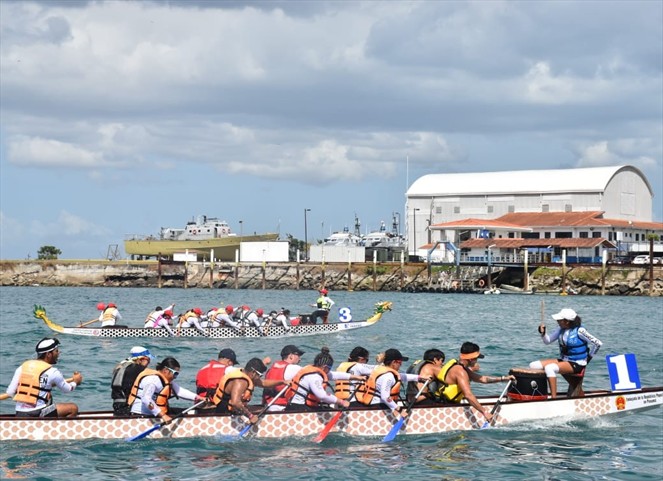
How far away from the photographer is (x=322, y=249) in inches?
4739

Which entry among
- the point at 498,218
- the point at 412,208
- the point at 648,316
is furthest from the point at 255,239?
the point at 648,316

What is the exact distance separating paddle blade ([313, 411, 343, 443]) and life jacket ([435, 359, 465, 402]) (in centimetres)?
229

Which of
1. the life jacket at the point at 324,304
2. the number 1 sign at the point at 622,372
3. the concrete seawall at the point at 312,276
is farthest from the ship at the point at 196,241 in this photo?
the number 1 sign at the point at 622,372

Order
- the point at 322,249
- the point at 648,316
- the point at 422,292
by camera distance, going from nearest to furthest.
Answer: the point at 648,316, the point at 422,292, the point at 322,249

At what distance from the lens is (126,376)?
710 inches

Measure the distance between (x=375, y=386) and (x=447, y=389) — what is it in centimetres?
163

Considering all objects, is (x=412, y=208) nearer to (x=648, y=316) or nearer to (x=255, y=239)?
(x=255, y=239)

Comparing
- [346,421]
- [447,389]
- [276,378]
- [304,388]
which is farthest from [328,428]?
[447,389]

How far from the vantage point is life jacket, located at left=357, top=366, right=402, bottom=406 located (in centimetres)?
1883

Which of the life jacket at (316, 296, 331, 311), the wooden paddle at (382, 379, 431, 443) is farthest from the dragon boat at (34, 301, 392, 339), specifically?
the wooden paddle at (382, 379, 431, 443)

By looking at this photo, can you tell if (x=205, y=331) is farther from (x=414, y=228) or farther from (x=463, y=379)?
(x=414, y=228)

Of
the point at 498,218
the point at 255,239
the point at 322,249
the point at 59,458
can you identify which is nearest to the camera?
the point at 59,458

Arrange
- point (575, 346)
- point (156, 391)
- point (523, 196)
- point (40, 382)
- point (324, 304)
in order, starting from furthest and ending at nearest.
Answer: point (523, 196), point (324, 304), point (575, 346), point (156, 391), point (40, 382)

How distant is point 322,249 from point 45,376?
10348cm
